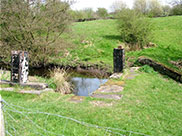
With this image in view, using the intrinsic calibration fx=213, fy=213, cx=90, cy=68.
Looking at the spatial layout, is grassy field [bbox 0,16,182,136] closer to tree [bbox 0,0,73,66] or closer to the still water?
the still water

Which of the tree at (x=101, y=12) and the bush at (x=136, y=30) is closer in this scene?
the bush at (x=136, y=30)

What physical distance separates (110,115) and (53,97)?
2.04 meters

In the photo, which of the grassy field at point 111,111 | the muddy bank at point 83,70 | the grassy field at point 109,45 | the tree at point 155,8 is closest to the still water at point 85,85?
the muddy bank at point 83,70

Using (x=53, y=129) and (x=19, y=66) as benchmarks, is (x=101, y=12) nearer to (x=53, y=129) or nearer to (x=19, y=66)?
(x=19, y=66)

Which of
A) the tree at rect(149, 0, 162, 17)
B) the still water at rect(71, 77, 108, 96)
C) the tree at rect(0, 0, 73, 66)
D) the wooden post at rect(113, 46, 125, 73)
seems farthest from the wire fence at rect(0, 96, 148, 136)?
A: the tree at rect(149, 0, 162, 17)

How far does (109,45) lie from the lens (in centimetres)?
1730

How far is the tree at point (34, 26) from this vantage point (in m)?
12.1

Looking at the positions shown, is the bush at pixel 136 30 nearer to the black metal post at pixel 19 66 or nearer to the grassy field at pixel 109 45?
the grassy field at pixel 109 45

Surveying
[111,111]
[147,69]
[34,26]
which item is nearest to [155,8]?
[34,26]

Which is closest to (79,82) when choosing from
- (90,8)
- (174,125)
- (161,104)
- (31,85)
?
(31,85)

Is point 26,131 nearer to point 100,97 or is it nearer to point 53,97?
point 53,97

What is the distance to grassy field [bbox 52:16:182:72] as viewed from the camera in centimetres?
1398

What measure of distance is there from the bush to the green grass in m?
9.29

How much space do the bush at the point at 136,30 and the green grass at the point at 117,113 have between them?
30.5 feet
